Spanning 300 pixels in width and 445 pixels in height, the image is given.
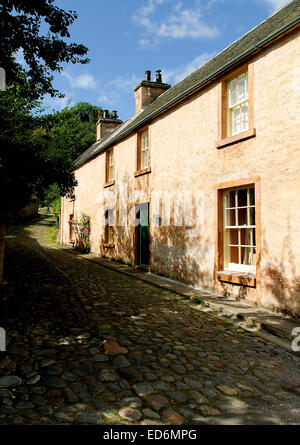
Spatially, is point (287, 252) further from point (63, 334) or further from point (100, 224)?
point (100, 224)

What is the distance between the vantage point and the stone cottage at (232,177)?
5844 millimetres

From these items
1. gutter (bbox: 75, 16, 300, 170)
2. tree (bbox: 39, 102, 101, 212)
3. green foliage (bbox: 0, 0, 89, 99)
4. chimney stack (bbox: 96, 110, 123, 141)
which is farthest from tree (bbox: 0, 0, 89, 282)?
chimney stack (bbox: 96, 110, 123, 141)

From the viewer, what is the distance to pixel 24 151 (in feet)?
19.4

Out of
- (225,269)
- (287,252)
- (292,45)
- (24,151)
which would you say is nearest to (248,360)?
(287,252)

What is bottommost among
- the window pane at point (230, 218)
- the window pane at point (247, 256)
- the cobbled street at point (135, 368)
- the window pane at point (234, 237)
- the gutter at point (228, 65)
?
the cobbled street at point (135, 368)

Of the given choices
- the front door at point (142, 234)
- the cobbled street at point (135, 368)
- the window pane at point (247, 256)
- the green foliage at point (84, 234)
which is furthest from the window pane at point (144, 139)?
the cobbled street at point (135, 368)

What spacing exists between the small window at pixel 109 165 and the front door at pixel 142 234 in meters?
3.48

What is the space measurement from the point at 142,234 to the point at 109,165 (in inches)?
184

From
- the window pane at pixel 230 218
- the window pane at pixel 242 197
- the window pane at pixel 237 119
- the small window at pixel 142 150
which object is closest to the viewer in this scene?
the window pane at pixel 242 197

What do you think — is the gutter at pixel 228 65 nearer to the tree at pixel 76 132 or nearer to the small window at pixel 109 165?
the small window at pixel 109 165

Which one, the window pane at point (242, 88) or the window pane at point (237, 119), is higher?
the window pane at point (242, 88)

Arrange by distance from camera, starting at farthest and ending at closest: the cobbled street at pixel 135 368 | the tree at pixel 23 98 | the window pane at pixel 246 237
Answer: the window pane at pixel 246 237 → the tree at pixel 23 98 → the cobbled street at pixel 135 368

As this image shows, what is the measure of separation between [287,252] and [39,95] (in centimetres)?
693

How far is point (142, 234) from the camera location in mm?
12000
